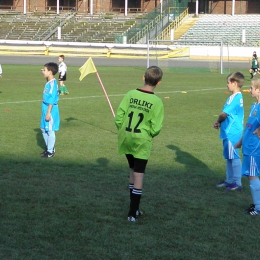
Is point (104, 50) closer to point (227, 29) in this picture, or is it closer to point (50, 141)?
point (227, 29)

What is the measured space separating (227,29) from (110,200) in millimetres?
52185

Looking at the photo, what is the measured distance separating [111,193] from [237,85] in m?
2.29

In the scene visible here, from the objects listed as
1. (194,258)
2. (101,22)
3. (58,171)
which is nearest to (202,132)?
(58,171)

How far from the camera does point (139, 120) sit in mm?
6645

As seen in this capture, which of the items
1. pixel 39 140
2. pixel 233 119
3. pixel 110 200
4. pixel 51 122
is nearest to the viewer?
pixel 110 200

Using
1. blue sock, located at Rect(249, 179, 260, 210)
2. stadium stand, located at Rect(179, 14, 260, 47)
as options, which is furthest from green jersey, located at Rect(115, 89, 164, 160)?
stadium stand, located at Rect(179, 14, 260, 47)

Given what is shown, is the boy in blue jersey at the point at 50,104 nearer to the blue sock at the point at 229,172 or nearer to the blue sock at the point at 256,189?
the blue sock at the point at 229,172

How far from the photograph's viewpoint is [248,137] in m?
7.01

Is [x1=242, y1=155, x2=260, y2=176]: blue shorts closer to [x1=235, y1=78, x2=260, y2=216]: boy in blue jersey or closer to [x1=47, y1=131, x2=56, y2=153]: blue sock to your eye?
[x1=235, y1=78, x2=260, y2=216]: boy in blue jersey

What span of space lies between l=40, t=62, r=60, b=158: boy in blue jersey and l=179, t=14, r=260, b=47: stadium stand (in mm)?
43604

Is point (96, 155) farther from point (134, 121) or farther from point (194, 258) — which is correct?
point (194, 258)

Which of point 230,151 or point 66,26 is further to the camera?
point 66,26

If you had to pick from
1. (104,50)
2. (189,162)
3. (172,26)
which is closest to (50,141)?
(189,162)

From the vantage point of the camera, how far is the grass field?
5.90 metres
